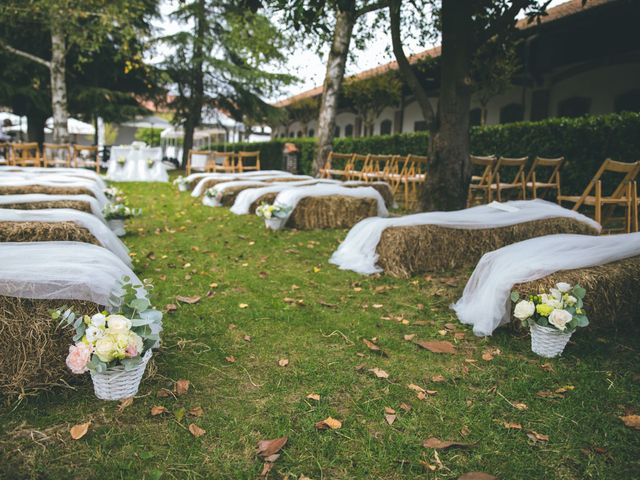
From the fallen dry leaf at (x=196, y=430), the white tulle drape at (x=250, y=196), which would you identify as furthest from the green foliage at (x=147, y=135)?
the fallen dry leaf at (x=196, y=430)

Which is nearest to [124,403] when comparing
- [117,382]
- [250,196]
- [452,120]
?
[117,382]

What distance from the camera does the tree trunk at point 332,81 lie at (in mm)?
10852

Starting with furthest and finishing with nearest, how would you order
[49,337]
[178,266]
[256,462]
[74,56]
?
[74,56]
[178,266]
[49,337]
[256,462]

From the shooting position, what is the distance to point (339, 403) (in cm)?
245

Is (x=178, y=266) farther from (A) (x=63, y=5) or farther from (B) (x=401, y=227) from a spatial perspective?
(A) (x=63, y=5)

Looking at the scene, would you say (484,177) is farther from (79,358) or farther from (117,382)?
(79,358)

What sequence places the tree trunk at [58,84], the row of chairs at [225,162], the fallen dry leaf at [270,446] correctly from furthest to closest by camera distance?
the row of chairs at [225,162], the tree trunk at [58,84], the fallen dry leaf at [270,446]

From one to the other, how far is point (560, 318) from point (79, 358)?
2.62m

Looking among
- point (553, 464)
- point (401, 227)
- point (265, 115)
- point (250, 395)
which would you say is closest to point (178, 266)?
point (401, 227)

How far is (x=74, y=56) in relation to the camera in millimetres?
20688

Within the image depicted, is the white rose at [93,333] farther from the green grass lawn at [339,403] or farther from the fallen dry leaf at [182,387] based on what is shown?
the fallen dry leaf at [182,387]

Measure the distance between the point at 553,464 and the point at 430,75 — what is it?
606 inches

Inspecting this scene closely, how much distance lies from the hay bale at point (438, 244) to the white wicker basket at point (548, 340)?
1.91m

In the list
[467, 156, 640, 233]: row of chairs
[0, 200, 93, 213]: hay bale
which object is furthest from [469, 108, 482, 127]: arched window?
[0, 200, 93, 213]: hay bale
